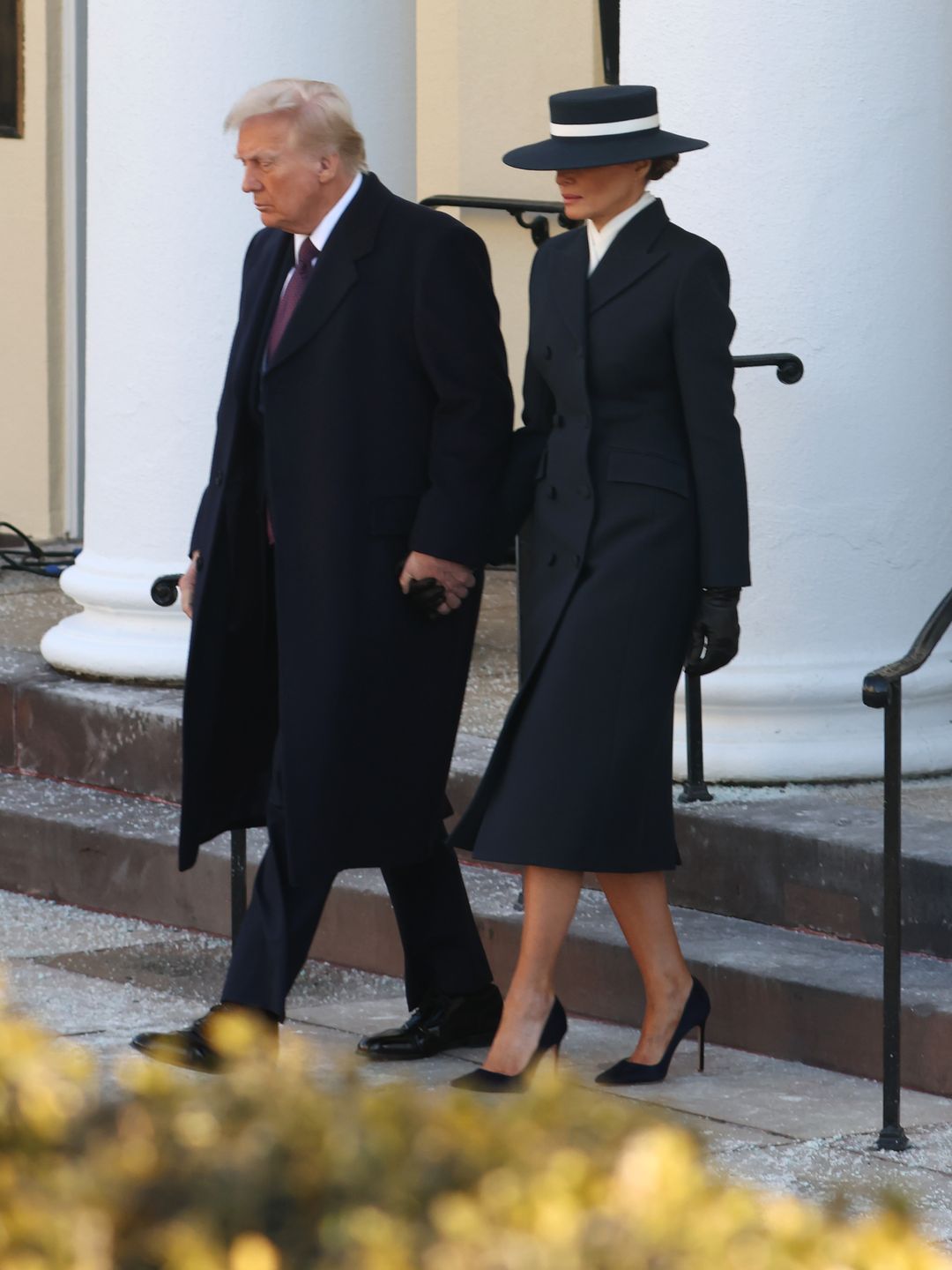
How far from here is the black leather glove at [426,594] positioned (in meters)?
4.29

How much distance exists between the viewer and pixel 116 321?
6.80 metres

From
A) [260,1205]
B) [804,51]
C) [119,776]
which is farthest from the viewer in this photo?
[119,776]

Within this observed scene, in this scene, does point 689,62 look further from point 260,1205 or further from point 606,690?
point 260,1205

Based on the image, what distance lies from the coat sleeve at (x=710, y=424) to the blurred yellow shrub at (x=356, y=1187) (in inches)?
97.7

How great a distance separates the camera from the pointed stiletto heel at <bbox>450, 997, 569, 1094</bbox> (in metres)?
4.17

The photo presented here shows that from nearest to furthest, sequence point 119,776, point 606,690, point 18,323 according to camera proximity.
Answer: point 606,690 → point 119,776 → point 18,323

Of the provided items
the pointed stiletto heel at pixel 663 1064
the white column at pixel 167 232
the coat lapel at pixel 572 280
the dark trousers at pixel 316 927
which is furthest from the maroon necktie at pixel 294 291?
the white column at pixel 167 232

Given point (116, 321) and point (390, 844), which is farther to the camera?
point (116, 321)

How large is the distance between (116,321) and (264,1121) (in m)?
5.39

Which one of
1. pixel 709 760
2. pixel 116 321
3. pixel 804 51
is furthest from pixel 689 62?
pixel 116 321

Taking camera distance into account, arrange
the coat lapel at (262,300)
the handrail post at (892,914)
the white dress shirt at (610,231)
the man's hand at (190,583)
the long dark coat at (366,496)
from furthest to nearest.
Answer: the man's hand at (190,583)
the coat lapel at (262,300)
the long dark coat at (366,496)
the white dress shirt at (610,231)
the handrail post at (892,914)

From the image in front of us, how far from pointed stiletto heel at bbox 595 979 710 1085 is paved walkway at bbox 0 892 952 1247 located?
0.09 ft

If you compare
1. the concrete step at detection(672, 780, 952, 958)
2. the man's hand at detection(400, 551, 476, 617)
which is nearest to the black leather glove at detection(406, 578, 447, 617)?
the man's hand at detection(400, 551, 476, 617)

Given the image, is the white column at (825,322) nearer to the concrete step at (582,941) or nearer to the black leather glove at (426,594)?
the concrete step at (582,941)
